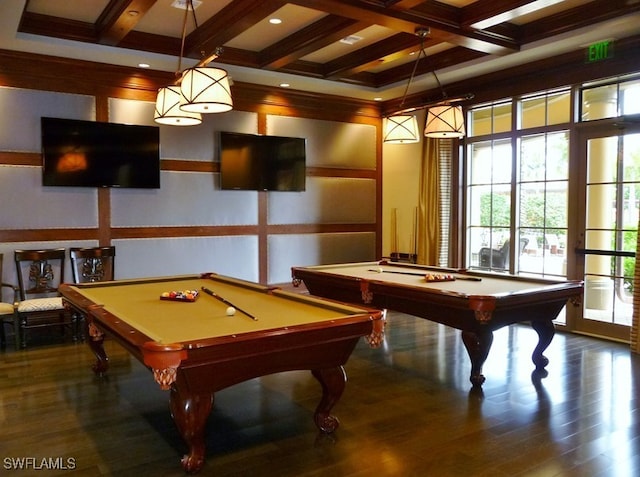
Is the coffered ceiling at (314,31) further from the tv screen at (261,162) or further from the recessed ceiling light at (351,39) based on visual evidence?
the tv screen at (261,162)

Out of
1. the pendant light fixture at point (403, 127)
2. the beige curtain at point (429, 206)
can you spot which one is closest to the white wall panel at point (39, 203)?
the pendant light fixture at point (403, 127)

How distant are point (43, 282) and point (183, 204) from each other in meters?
1.77

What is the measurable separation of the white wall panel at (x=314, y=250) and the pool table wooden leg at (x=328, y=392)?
13.5 ft

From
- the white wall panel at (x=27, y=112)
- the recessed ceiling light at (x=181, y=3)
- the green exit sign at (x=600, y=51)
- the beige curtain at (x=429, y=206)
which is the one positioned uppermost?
the recessed ceiling light at (x=181, y=3)

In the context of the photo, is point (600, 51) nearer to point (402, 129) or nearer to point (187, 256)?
point (402, 129)

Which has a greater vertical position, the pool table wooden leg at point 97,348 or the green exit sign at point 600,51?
the green exit sign at point 600,51

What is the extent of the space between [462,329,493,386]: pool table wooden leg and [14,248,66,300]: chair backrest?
4.25 metres

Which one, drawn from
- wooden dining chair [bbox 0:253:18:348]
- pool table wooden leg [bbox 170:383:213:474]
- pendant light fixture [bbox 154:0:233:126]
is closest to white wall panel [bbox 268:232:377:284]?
wooden dining chair [bbox 0:253:18:348]

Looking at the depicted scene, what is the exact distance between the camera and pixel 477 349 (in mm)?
4020

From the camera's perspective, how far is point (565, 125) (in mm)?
5918

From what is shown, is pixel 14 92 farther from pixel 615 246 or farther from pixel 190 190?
pixel 615 246

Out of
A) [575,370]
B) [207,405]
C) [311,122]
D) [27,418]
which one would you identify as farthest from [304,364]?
[311,122]

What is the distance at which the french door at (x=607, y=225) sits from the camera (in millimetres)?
5434

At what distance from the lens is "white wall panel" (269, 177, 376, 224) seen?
7.33 meters
